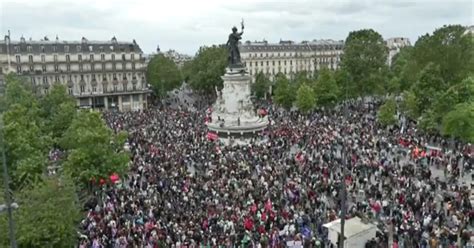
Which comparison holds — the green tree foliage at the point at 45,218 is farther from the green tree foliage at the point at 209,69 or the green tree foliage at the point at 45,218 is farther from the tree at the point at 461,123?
the green tree foliage at the point at 209,69

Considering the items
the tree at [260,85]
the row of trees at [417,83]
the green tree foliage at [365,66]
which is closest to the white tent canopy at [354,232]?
the row of trees at [417,83]

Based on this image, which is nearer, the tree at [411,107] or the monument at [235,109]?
the monument at [235,109]

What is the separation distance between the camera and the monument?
5103 cm

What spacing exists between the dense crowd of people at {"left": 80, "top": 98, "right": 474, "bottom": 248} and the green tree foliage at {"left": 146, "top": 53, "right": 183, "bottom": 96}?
5003 cm

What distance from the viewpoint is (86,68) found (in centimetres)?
8162

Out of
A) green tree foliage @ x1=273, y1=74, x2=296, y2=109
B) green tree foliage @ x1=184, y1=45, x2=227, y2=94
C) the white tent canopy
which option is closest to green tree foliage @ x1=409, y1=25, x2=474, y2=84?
green tree foliage @ x1=273, y1=74, x2=296, y2=109

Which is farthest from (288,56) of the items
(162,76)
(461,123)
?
(461,123)

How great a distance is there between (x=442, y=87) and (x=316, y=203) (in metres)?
30.8

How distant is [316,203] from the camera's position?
2675 centimetres

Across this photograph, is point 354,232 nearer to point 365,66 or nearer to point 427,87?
point 427,87

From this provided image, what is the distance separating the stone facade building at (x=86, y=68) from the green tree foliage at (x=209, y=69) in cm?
1119

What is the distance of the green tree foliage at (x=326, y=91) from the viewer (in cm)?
6831

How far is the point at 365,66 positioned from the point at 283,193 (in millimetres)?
47074

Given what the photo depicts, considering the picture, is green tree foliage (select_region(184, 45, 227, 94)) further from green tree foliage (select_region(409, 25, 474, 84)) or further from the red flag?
the red flag
